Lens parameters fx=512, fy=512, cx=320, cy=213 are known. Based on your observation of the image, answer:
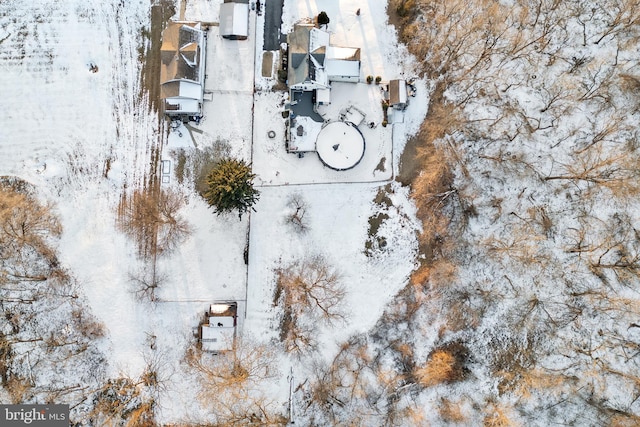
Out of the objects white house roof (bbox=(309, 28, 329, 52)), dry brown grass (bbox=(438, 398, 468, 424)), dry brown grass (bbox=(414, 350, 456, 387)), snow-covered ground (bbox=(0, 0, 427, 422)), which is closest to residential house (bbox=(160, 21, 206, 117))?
snow-covered ground (bbox=(0, 0, 427, 422))

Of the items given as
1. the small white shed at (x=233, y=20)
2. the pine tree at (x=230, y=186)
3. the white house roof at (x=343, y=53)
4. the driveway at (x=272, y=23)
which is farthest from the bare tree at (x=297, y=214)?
the small white shed at (x=233, y=20)

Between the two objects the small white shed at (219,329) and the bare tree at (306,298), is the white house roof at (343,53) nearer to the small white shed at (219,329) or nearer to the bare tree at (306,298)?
the bare tree at (306,298)

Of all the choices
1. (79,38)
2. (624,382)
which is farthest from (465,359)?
(79,38)

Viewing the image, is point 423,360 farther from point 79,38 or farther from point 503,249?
point 79,38

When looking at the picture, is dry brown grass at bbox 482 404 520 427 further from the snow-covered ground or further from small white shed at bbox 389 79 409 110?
small white shed at bbox 389 79 409 110

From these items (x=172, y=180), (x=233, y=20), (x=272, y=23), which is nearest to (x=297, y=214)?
(x=172, y=180)

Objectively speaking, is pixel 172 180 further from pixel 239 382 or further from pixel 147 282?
pixel 239 382
